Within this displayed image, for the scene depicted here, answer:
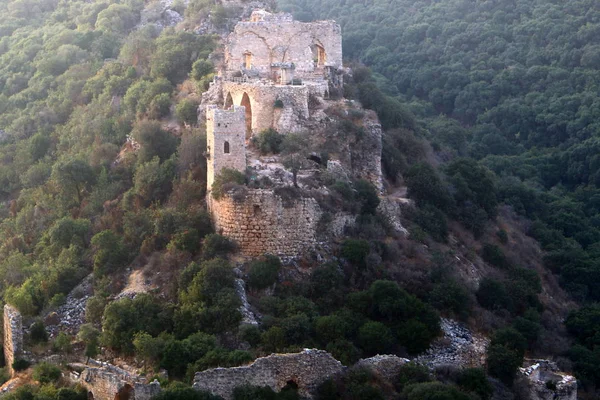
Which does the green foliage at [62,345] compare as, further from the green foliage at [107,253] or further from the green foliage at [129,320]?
the green foliage at [107,253]

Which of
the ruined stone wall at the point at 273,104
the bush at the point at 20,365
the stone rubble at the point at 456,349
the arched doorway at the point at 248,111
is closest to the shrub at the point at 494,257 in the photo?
the stone rubble at the point at 456,349

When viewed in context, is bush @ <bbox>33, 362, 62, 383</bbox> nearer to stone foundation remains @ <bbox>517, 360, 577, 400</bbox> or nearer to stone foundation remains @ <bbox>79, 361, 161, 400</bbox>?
stone foundation remains @ <bbox>79, 361, 161, 400</bbox>

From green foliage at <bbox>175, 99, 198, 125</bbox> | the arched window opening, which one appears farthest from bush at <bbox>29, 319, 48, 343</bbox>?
the arched window opening

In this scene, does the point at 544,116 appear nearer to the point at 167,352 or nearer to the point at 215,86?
the point at 215,86

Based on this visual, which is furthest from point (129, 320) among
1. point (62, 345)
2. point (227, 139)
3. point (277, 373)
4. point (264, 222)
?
point (227, 139)

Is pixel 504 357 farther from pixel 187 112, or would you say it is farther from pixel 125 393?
pixel 187 112

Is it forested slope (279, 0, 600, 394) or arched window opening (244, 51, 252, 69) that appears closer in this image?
arched window opening (244, 51, 252, 69)

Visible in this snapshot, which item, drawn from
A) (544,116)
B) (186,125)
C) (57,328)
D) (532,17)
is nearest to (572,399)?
(57,328)
